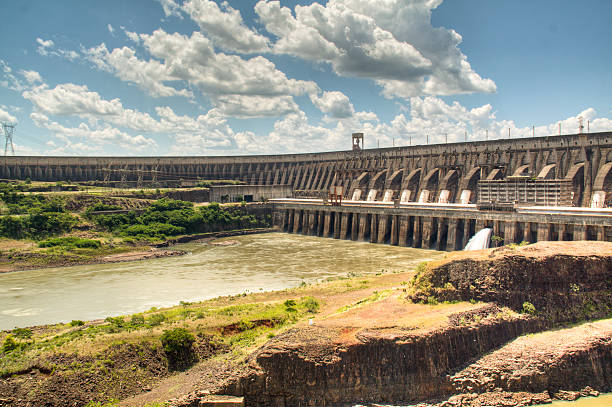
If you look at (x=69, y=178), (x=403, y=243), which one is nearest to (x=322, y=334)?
(x=403, y=243)

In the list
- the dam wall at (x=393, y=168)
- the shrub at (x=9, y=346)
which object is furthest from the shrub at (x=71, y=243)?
the dam wall at (x=393, y=168)

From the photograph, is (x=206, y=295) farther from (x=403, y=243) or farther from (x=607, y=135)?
(x=607, y=135)

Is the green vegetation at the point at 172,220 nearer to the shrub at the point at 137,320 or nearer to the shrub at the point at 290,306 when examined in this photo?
the shrub at the point at 137,320

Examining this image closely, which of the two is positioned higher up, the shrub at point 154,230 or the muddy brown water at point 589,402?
the shrub at point 154,230

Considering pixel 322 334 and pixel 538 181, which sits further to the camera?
pixel 538 181

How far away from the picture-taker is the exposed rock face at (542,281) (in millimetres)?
19281

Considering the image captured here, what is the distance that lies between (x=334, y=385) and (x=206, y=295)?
68.1 feet

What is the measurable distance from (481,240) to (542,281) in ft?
83.8

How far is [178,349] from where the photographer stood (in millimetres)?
19766

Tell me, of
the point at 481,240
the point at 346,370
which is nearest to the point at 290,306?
the point at 346,370

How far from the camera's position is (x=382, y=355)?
1599cm

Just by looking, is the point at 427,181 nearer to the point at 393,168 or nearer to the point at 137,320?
the point at 393,168

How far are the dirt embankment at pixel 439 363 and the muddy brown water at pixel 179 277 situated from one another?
18.1 m

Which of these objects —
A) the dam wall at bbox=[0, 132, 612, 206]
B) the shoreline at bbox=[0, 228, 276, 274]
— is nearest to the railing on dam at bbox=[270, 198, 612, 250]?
the dam wall at bbox=[0, 132, 612, 206]
